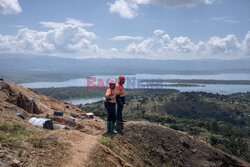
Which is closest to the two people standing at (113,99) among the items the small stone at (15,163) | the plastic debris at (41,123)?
the plastic debris at (41,123)

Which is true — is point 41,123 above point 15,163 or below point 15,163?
below

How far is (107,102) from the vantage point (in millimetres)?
9008

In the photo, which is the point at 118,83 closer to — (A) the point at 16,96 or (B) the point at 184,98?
(A) the point at 16,96

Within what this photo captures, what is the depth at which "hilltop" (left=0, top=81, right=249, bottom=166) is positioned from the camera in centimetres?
559

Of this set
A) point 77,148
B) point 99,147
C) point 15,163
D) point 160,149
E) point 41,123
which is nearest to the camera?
point 15,163

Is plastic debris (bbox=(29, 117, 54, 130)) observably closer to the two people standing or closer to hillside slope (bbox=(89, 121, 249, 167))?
the two people standing

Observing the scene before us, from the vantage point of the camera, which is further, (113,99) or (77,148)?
(113,99)

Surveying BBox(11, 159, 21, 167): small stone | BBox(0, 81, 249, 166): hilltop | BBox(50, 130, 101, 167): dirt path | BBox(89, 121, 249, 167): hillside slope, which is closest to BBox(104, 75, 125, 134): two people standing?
BBox(0, 81, 249, 166): hilltop

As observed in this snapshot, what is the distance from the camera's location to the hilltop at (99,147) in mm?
5594

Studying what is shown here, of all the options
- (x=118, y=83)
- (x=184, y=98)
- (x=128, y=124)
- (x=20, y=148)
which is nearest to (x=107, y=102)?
(x=118, y=83)

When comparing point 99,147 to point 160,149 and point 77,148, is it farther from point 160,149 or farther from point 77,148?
Result: point 160,149

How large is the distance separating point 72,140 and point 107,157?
1378mm

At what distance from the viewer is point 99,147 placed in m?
7.02

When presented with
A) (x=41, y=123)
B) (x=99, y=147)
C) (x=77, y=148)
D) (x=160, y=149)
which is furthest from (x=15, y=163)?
(x=160, y=149)
